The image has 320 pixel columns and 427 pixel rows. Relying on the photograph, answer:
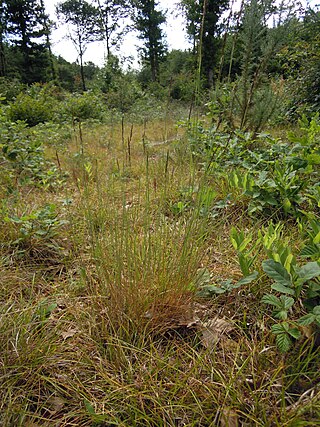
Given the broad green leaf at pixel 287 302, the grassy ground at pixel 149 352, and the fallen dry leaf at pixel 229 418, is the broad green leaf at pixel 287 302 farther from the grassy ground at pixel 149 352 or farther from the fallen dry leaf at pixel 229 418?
the fallen dry leaf at pixel 229 418

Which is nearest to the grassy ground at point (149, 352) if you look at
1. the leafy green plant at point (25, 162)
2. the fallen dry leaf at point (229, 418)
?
the fallen dry leaf at point (229, 418)

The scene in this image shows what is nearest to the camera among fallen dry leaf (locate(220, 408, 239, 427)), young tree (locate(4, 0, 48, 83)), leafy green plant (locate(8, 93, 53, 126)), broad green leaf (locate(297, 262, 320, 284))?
fallen dry leaf (locate(220, 408, 239, 427))

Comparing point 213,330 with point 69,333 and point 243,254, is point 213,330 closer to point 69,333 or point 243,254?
point 243,254

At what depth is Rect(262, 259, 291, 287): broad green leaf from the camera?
0.80m

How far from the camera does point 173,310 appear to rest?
933mm

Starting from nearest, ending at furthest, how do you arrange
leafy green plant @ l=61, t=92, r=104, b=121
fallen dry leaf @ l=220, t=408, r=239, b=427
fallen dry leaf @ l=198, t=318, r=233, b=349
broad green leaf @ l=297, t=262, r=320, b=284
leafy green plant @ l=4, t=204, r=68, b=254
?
fallen dry leaf @ l=220, t=408, r=239, b=427
broad green leaf @ l=297, t=262, r=320, b=284
fallen dry leaf @ l=198, t=318, r=233, b=349
leafy green plant @ l=4, t=204, r=68, b=254
leafy green plant @ l=61, t=92, r=104, b=121

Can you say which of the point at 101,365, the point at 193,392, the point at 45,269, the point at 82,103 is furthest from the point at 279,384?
the point at 82,103

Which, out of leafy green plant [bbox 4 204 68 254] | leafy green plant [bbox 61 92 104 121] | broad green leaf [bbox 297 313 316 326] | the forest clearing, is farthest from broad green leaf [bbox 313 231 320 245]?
leafy green plant [bbox 61 92 104 121]

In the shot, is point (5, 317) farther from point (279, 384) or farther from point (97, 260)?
point (279, 384)

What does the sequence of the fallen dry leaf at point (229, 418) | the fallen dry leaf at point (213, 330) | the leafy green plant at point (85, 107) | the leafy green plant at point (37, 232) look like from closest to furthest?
the fallen dry leaf at point (229, 418)
the fallen dry leaf at point (213, 330)
the leafy green plant at point (37, 232)
the leafy green plant at point (85, 107)

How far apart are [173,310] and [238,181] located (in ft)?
3.28

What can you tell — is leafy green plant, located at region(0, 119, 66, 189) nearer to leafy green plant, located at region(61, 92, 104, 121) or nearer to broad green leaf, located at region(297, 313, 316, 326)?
broad green leaf, located at region(297, 313, 316, 326)

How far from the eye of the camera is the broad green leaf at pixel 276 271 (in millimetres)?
800

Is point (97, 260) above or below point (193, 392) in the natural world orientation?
above
